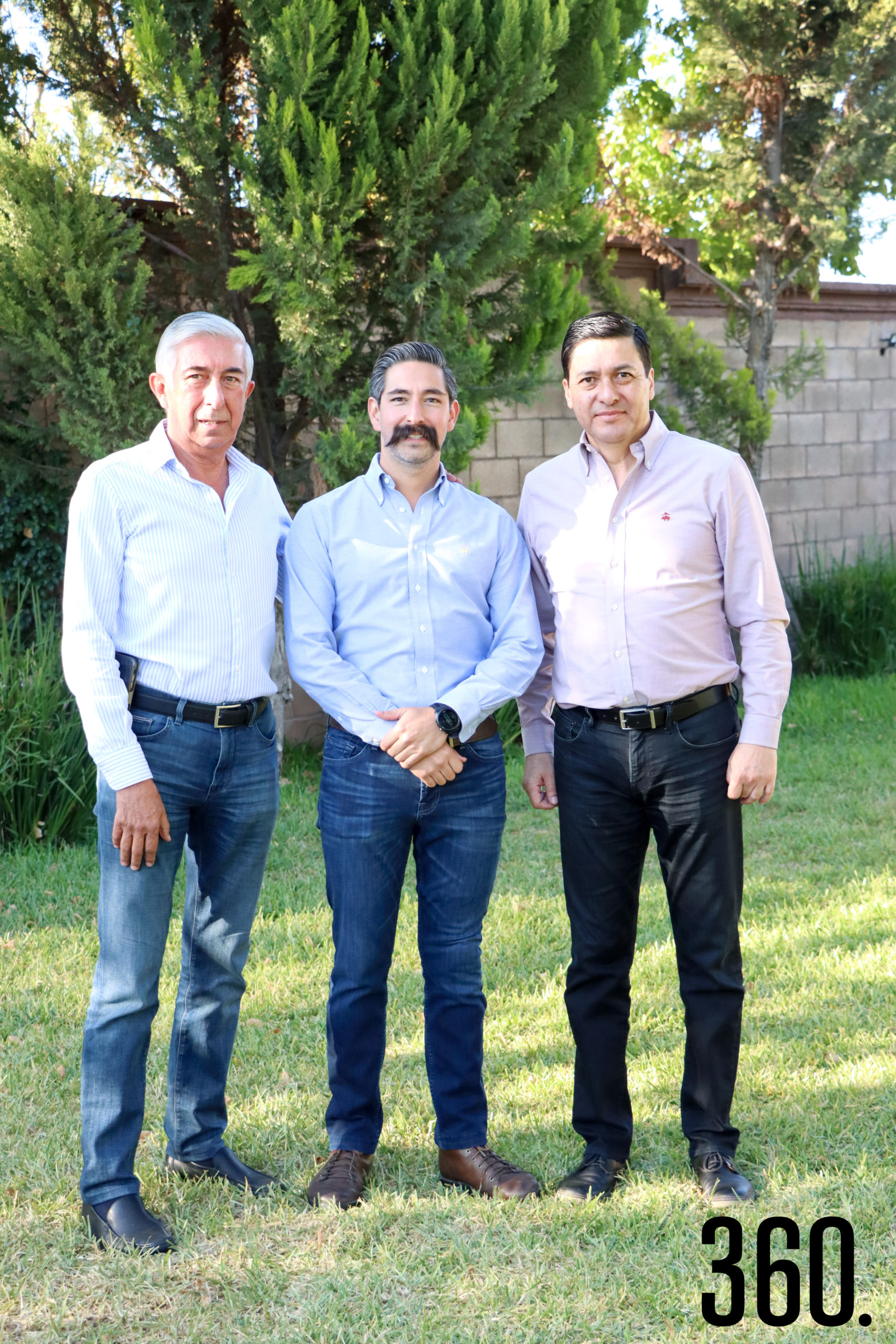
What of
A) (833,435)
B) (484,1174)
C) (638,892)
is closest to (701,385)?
(833,435)

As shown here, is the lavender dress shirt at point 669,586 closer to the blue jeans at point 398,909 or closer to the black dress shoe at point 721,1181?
the blue jeans at point 398,909

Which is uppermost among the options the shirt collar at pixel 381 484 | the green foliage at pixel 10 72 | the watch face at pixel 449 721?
the green foliage at pixel 10 72

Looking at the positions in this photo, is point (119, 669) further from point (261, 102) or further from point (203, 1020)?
point (261, 102)

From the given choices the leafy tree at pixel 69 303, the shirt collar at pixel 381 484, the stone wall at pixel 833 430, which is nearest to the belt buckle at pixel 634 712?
the shirt collar at pixel 381 484

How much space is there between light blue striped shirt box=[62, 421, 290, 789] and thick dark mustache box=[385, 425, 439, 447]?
0.44 meters

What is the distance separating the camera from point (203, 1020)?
3.29 metres

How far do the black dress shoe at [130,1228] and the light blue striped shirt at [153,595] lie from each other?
107cm

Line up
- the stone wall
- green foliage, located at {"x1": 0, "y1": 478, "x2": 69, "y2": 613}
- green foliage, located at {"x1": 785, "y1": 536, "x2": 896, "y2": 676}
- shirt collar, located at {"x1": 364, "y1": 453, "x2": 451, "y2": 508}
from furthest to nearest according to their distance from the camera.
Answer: the stone wall, green foliage, located at {"x1": 785, "y1": 536, "x2": 896, "y2": 676}, green foliage, located at {"x1": 0, "y1": 478, "x2": 69, "y2": 613}, shirt collar, located at {"x1": 364, "y1": 453, "x2": 451, "y2": 508}

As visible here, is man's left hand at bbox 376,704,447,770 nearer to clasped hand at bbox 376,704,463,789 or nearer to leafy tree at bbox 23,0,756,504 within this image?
clasped hand at bbox 376,704,463,789

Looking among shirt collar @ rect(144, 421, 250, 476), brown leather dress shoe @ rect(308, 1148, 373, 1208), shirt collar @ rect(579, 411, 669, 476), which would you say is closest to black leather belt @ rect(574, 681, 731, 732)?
shirt collar @ rect(579, 411, 669, 476)

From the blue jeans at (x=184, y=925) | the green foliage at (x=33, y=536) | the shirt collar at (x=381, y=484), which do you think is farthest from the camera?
the green foliage at (x=33, y=536)

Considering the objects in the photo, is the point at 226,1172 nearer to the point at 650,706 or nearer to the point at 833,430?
the point at 650,706

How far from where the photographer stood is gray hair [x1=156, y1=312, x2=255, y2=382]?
3.10 metres

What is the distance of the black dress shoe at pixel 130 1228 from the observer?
3.00 meters
